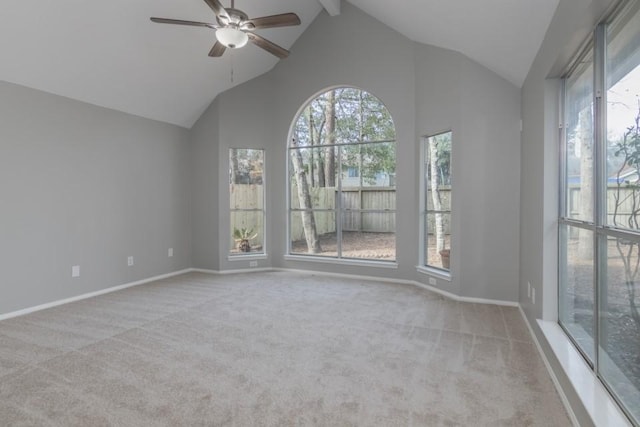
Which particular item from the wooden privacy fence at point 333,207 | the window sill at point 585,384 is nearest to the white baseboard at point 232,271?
the wooden privacy fence at point 333,207

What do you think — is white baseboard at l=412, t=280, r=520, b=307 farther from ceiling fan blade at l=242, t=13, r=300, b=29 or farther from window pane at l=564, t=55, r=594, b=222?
ceiling fan blade at l=242, t=13, r=300, b=29

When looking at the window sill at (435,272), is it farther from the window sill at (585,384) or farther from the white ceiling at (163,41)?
the white ceiling at (163,41)

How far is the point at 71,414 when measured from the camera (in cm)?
207

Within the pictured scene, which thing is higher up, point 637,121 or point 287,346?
point 637,121

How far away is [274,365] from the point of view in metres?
2.67

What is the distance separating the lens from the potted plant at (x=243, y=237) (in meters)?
6.10

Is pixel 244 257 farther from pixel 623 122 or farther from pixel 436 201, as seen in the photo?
pixel 623 122

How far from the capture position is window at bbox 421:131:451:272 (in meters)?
4.71

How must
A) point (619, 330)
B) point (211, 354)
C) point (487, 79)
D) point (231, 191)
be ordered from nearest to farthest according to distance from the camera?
point (619, 330), point (211, 354), point (487, 79), point (231, 191)

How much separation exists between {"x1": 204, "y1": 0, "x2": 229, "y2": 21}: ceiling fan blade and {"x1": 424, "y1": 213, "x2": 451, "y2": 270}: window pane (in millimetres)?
3420

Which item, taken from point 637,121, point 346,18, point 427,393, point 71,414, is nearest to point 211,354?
point 71,414

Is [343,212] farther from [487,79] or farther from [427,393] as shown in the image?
[427,393]

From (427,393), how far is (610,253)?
1317mm

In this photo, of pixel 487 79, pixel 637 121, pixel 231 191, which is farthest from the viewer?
pixel 231 191
